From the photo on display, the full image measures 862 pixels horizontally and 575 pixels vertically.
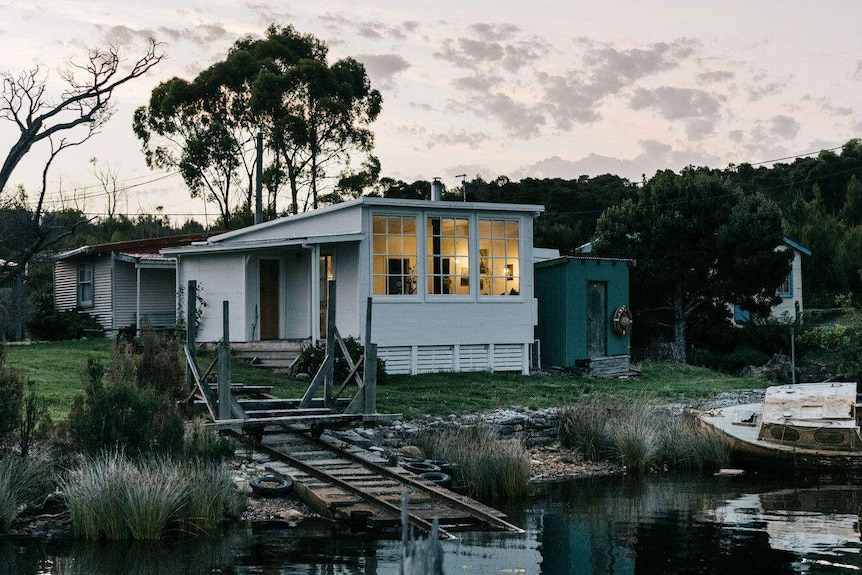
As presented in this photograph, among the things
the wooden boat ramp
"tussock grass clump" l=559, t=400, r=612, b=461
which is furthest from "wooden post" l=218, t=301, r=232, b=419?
"tussock grass clump" l=559, t=400, r=612, b=461

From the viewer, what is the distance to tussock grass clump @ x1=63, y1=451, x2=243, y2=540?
1019 cm

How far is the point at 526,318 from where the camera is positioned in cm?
2319

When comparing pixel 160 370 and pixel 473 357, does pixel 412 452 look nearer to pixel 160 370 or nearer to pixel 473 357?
pixel 160 370

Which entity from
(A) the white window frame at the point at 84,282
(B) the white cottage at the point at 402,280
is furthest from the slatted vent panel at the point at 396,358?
(A) the white window frame at the point at 84,282

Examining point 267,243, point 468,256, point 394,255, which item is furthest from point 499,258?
point 267,243

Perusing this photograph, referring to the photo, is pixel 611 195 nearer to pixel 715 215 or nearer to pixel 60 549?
pixel 715 215

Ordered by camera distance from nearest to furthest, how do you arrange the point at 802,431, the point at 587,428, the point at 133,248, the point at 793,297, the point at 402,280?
the point at 802,431, the point at 587,428, the point at 402,280, the point at 133,248, the point at 793,297

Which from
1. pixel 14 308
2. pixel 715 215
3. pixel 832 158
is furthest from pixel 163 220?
pixel 832 158

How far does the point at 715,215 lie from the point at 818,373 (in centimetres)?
534

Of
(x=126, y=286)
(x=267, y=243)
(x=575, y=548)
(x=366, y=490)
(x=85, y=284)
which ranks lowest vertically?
(x=575, y=548)

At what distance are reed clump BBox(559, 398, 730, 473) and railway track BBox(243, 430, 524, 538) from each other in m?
4.09

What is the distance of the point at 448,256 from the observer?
22156 mm

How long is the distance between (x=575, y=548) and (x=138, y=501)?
176 inches

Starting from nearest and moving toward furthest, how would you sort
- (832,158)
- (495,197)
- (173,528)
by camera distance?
(173,528) < (495,197) < (832,158)
